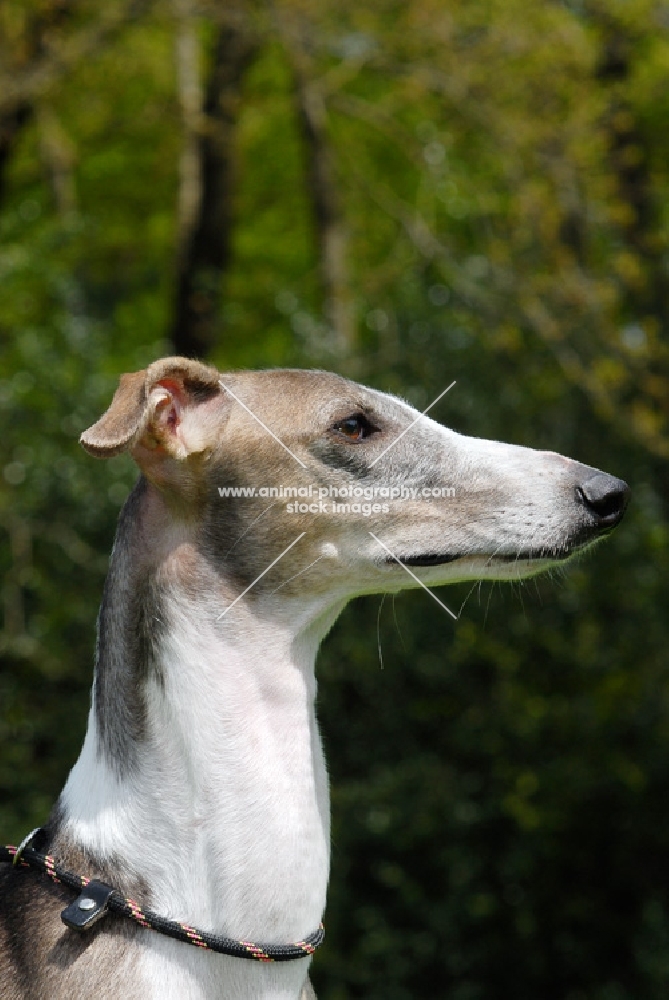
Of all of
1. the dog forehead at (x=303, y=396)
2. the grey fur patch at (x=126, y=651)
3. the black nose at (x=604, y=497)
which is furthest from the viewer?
the dog forehead at (x=303, y=396)

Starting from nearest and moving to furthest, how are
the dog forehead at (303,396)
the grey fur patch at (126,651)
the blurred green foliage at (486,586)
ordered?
the grey fur patch at (126,651) → the dog forehead at (303,396) → the blurred green foliage at (486,586)

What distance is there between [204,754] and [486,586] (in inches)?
227

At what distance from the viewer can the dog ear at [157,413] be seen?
3.21m

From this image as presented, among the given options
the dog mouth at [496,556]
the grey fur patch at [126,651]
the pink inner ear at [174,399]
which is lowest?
the dog mouth at [496,556]

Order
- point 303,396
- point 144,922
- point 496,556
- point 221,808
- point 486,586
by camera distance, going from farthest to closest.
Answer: point 486,586 → point 303,396 → point 496,556 → point 221,808 → point 144,922

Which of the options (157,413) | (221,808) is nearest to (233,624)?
(221,808)

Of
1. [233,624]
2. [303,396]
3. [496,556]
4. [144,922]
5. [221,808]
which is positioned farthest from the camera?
[303,396]

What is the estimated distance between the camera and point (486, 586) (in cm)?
890

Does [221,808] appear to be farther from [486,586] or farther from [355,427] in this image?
[486,586]

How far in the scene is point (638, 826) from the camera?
9.06 meters

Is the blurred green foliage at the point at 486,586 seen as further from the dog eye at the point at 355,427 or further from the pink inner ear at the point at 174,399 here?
the pink inner ear at the point at 174,399

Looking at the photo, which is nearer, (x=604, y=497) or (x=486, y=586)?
(x=604, y=497)

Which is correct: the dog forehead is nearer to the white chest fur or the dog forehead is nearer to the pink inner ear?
the pink inner ear

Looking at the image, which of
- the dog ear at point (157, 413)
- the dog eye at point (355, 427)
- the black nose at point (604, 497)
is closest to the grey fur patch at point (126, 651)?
the dog ear at point (157, 413)
